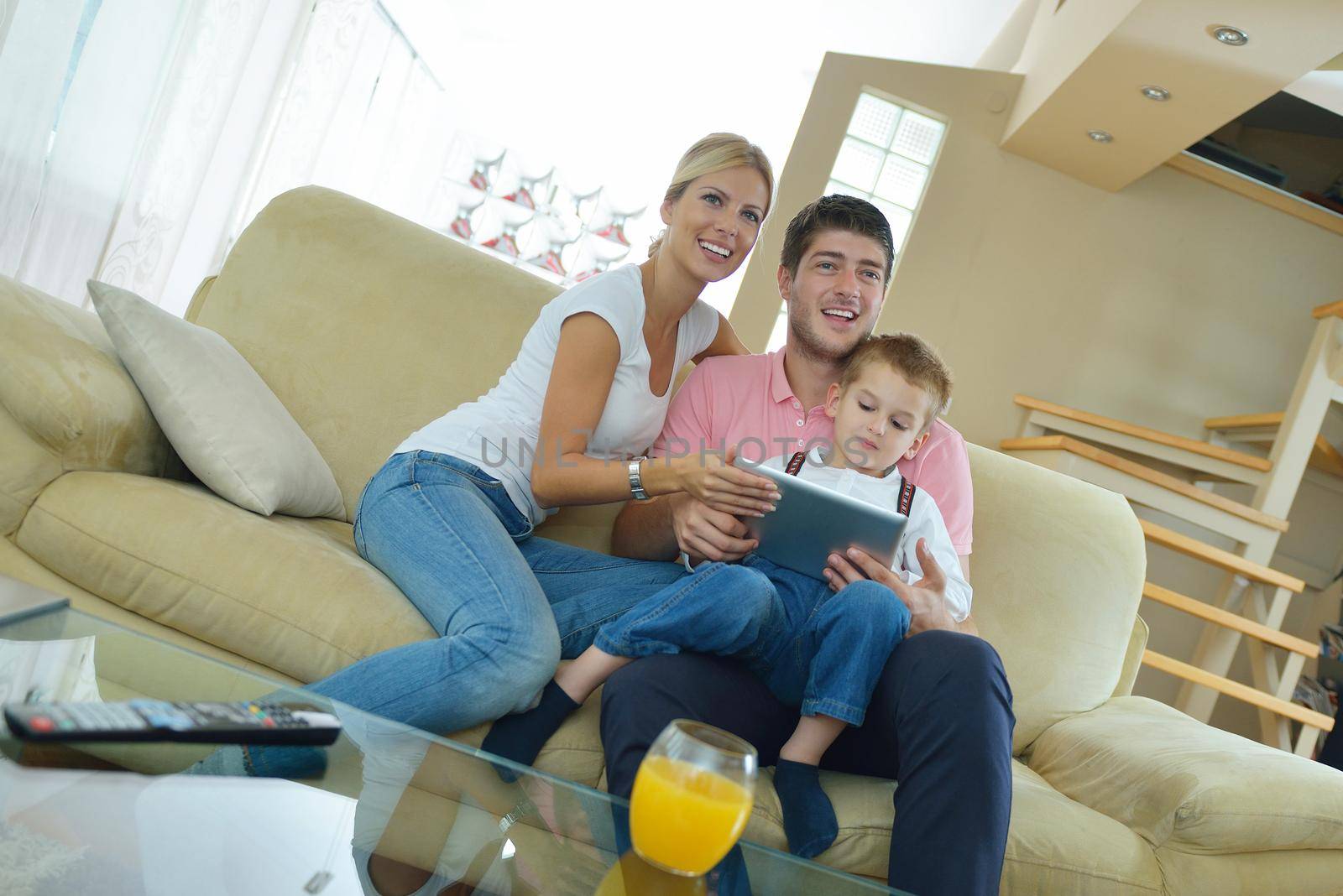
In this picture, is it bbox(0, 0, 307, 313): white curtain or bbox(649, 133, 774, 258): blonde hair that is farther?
bbox(0, 0, 307, 313): white curtain

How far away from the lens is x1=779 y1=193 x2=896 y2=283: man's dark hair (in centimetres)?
177

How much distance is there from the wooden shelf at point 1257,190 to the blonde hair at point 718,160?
11.2 ft

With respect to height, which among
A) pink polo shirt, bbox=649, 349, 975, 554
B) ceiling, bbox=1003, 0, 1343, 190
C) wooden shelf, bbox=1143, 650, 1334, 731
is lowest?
wooden shelf, bbox=1143, 650, 1334, 731

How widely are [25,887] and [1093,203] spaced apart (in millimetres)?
4608

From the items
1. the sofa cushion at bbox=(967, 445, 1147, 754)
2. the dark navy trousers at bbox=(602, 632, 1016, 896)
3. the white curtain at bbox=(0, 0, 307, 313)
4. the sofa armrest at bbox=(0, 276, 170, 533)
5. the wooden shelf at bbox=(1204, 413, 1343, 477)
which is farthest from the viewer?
the wooden shelf at bbox=(1204, 413, 1343, 477)

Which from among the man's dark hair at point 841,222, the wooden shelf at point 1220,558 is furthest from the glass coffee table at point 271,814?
the wooden shelf at point 1220,558

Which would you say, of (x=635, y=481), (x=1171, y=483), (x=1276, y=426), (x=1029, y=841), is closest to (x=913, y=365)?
(x=635, y=481)

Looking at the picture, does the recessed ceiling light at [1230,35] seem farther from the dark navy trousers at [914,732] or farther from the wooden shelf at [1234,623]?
the dark navy trousers at [914,732]

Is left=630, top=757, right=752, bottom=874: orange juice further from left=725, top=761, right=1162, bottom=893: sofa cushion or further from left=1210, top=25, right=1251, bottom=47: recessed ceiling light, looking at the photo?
left=1210, top=25, right=1251, bottom=47: recessed ceiling light

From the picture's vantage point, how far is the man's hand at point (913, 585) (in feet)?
4.58

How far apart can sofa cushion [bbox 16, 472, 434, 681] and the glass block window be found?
127 inches

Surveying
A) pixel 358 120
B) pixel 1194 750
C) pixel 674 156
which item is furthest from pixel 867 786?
pixel 674 156

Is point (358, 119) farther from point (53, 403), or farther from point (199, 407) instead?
point (53, 403)

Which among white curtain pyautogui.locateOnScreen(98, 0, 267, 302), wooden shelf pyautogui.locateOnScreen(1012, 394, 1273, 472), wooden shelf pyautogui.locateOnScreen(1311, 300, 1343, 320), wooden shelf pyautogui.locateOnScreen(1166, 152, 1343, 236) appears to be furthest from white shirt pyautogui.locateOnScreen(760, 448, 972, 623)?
wooden shelf pyautogui.locateOnScreen(1166, 152, 1343, 236)
